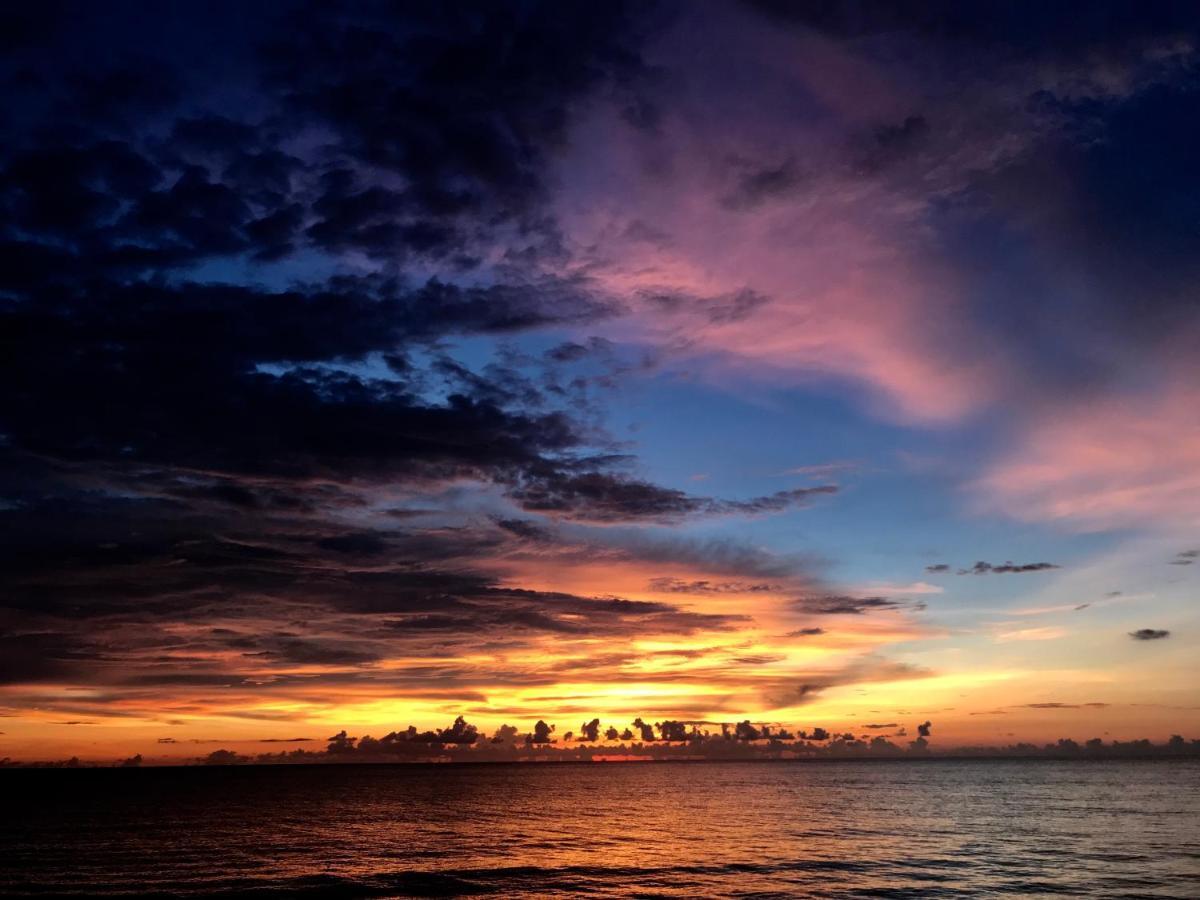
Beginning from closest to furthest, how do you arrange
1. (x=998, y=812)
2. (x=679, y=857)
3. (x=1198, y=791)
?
(x=679, y=857) < (x=998, y=812) < (x=1198, y=791)

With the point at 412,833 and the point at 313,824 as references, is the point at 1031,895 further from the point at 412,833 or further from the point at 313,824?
the point at 313,824

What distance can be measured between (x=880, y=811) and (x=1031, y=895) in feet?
219

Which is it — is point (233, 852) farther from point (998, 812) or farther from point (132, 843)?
point (998, 812)

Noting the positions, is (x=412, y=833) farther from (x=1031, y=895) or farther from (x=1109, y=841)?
(x=1109, y=841)

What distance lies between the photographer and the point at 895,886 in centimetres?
5372

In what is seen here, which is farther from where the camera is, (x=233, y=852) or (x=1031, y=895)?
(x=233, y=852)

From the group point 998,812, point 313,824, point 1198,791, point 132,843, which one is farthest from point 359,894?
point 1198,791

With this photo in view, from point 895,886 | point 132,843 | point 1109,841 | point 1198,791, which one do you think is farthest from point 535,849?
point 1198,791

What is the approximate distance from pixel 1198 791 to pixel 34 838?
180 meters

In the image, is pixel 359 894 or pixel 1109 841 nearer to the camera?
pixel 359 894

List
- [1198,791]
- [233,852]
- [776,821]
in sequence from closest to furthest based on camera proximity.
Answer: [233,852] < [776,821] < [1198,791]

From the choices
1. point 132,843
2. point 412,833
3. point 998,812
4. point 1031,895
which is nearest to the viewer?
point 1031,895

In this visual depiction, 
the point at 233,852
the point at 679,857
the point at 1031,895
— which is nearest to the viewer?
the point at 1031,895

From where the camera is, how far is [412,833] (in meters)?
89.1
